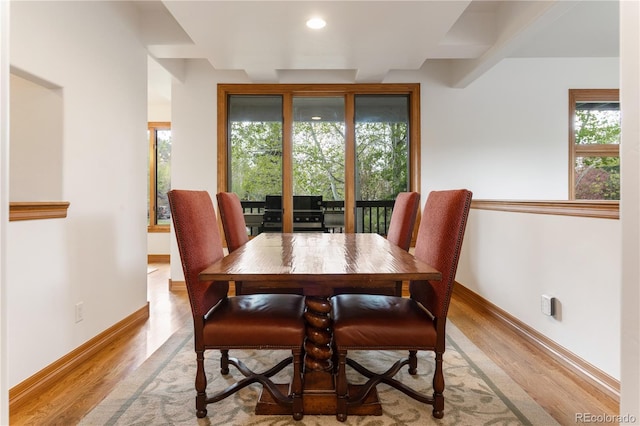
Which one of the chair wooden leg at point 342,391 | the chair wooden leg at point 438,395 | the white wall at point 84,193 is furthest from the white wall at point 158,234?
the chair wooden leg at point 438,395

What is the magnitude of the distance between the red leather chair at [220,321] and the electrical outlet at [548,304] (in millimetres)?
1725

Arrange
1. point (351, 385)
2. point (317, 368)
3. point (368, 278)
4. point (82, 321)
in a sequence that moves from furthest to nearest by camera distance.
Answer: point (82, 321), point (351, 385), point (317, 368), point (368, 278)

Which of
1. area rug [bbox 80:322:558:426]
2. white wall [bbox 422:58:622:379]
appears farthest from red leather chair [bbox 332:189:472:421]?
white wall [bbox 422:58:622:379]

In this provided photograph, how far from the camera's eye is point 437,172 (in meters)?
4.20

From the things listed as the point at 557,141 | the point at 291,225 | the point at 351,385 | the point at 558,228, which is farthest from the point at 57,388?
the point at 557,141

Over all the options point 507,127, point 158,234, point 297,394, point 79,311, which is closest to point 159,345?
point 79,311

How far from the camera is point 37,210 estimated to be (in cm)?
188

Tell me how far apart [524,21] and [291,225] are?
2.98 meters

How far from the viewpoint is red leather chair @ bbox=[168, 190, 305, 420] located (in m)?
1.53

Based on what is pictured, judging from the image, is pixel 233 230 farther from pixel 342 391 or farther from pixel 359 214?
pixel 359 214

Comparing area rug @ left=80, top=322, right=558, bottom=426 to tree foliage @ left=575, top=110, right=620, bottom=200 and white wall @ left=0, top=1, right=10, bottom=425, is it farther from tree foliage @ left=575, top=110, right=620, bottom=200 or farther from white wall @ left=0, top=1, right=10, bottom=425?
tree foliage @ left=575, top=110, right=620, bottom=200

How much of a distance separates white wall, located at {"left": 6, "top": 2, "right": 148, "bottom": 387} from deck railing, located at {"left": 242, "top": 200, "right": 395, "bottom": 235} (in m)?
1.40

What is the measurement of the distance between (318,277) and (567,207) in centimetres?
178

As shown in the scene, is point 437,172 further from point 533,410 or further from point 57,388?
point 57,388
